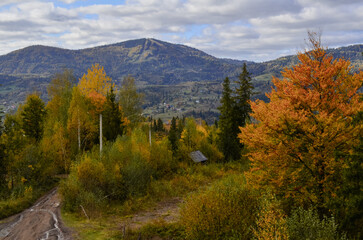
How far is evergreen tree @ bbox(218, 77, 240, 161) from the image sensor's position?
4469 cm

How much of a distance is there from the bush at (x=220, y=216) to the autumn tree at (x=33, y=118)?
33.7 m

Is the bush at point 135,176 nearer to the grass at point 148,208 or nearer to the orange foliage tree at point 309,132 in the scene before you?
the grass at point 148,208

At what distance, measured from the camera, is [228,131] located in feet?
147

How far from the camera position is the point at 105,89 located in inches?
2144

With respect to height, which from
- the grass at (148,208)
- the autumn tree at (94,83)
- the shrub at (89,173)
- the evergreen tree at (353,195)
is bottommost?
the grass at (148,208)

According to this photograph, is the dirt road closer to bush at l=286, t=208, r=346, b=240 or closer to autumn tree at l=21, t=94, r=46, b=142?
bush at l=286, t=208, r=346, b=240

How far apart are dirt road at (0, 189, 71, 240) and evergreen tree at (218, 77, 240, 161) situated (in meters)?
27.1

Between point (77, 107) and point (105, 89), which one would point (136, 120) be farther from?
point (77, 107)

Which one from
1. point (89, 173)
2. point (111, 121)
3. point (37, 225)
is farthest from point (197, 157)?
point (37, 225)

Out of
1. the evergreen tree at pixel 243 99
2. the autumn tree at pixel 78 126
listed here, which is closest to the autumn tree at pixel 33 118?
the autumn tree at pixel 78 126

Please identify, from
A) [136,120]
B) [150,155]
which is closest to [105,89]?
[136,120]

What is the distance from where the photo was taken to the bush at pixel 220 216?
14.0 metres

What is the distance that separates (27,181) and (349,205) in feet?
95.0

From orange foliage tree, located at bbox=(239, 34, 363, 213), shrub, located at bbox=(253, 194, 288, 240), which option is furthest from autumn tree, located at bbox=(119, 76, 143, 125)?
shrub, located at bbox=(253, 194, 288, 240)
